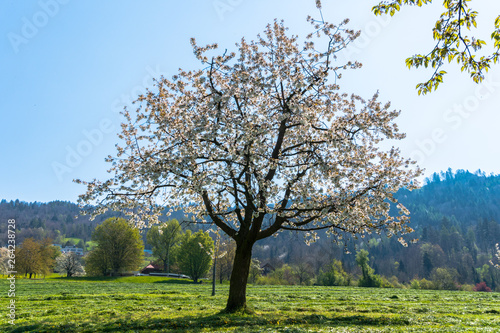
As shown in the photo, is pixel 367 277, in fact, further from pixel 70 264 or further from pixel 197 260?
pixel 70 264

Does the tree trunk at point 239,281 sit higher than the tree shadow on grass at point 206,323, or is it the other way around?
the tree trunk at point 239,281

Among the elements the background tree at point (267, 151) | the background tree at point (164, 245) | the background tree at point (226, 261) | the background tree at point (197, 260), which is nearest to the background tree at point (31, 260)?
the background tree at point (164, 245)

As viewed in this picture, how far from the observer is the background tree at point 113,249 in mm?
69375

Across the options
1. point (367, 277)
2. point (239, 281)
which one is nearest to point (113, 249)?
point (367, 277)

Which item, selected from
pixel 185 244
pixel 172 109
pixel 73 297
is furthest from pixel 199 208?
pixel 185 244

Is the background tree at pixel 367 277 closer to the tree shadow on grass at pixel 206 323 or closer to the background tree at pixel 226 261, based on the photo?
the background tree at pixel 226 261

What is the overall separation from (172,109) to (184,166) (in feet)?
14.8

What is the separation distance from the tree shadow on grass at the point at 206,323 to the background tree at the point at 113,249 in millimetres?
58479

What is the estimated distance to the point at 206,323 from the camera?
1373 cm

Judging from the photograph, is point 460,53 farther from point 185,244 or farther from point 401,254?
point 401,254

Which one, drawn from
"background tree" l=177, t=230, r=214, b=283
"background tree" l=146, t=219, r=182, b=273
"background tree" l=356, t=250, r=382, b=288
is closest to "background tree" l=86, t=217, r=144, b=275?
"background tree" l=177, t=230, r=214, b=283

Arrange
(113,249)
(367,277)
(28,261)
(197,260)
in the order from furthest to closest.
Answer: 1. (197,260)
2. (113,249)
3. (28,261)
4. (367,277)

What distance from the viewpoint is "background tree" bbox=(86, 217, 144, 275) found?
6938 cm

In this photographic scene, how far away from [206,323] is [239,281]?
3490 mm
